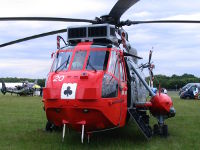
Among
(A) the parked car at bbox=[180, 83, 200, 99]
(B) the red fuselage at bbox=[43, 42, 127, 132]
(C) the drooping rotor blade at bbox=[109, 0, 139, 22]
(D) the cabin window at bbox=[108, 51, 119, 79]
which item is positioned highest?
(C) the drooping rotor blade at bbox=[109, 0, 139, 22]

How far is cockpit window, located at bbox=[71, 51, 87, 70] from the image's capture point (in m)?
7.83

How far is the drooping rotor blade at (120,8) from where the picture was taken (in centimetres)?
792

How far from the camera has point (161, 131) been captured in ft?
32.0

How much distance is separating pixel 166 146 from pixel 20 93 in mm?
32819

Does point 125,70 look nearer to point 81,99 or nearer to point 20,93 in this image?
point 81,99

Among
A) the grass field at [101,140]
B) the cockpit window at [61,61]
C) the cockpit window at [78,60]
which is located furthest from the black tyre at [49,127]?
the cockpit window at [78,60]

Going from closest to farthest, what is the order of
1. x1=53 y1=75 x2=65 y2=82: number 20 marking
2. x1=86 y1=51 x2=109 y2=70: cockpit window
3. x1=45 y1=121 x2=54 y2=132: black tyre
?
x1=53 y1=75 x2=65 y2=82: number 20 marking
x1=86 y1=51 x2=109 y2=70: cockpit window
x1=45 y1=121 x2=54 y2=132: black tyre

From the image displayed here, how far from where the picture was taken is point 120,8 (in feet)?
29.1

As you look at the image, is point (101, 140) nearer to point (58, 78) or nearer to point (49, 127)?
point (58, 78)

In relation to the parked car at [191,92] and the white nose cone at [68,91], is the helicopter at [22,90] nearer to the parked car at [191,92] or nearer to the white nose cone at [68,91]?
the parked car at [191,92]

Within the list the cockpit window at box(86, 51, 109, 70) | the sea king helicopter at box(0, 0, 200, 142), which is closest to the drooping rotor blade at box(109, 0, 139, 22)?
the sea king helicopter at box(0, 0, 200, 142)

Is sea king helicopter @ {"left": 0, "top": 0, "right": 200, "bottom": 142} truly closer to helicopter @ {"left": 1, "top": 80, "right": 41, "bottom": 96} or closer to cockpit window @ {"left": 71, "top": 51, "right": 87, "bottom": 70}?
cockpit window @ {"left": 71, "top": 51, "right": 87, "bottom": 70}

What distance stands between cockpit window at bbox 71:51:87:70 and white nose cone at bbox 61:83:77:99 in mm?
816

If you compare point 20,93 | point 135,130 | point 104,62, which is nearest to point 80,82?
point 104,62
